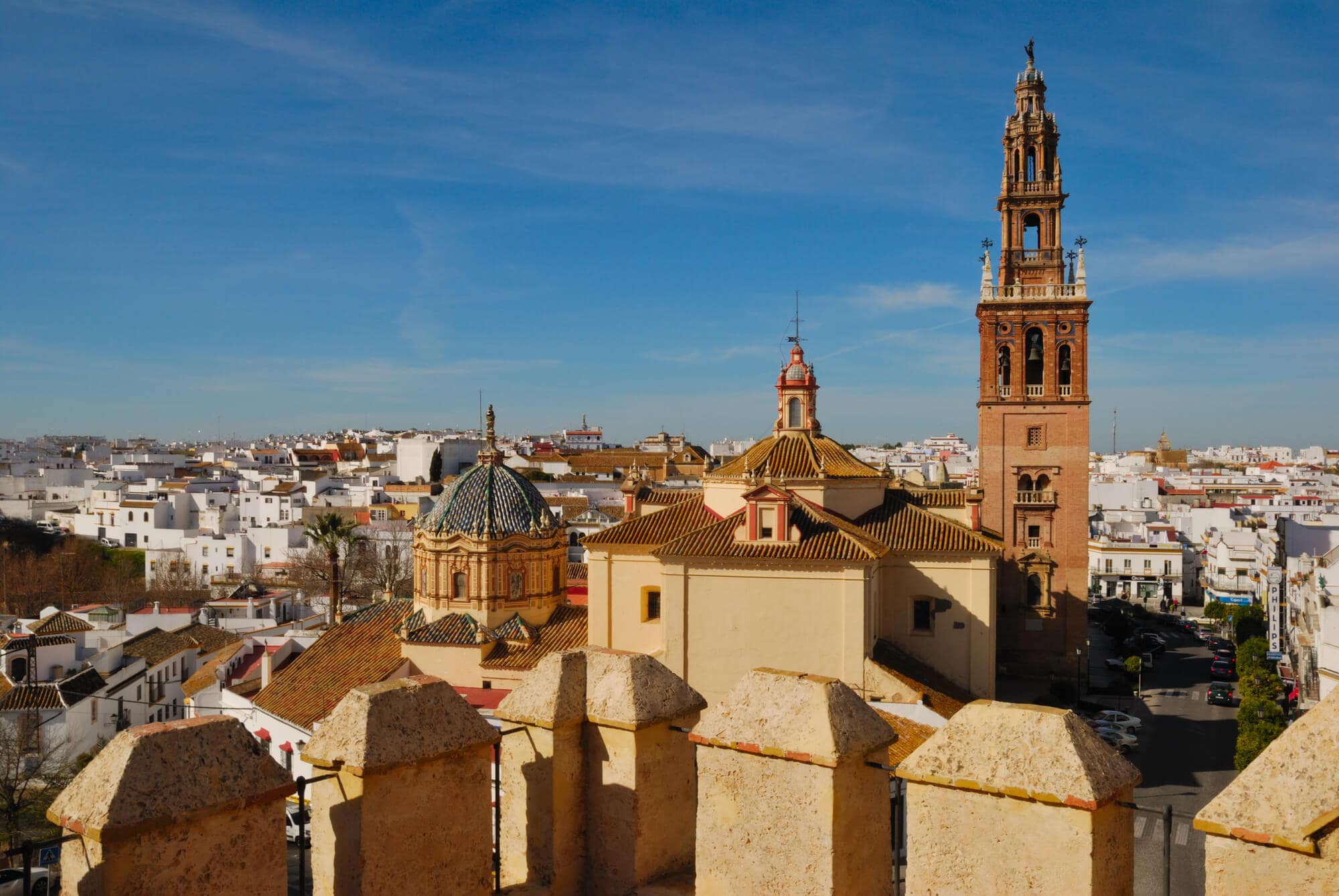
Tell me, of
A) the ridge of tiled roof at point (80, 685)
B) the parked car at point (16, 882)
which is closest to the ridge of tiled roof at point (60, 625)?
the ridge of tiled roof at point (80, 685)

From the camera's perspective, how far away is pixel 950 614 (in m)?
21.0

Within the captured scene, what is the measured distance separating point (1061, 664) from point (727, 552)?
58.3ft

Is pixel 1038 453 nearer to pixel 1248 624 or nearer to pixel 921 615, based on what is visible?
pixel 921 615

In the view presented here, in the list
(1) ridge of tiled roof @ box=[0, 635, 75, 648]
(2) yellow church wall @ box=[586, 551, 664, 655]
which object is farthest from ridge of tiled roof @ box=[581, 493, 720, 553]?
(1) ridge of tiled roof @ box=[0, 635, 75, 648]

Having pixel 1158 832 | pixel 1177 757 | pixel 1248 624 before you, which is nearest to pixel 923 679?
pixel 1158 832

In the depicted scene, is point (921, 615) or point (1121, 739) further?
point (1121, 739)

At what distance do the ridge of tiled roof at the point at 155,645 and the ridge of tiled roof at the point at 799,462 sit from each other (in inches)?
763

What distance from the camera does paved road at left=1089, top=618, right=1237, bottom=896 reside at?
17.3 metres

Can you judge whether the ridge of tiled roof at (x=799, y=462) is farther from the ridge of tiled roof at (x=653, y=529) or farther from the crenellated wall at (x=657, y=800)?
the crenellated wall at (x=657, y=800)

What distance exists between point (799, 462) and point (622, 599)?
500 centimetres

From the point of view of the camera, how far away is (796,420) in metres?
25.0

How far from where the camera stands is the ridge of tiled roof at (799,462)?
22.2 meters

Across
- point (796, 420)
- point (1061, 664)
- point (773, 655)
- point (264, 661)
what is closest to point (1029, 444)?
point (1061, 664)

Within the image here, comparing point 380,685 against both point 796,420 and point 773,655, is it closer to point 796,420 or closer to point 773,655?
point 773,655
